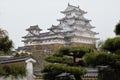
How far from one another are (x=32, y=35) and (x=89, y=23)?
8337mm

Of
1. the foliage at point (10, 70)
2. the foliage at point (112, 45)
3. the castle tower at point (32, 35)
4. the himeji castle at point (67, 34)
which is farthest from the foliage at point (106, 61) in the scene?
the castle tower at point (32, 35)

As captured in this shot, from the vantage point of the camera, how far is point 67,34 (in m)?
41.2

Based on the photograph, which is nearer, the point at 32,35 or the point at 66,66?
the point at 66,66

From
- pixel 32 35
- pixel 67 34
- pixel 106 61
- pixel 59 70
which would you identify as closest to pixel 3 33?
pixel 106 61

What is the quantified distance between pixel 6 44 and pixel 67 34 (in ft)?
114

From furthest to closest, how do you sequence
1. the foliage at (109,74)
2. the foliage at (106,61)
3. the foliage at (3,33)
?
the foliage at (109,74) < the foliage at (106,61) < the foliage at (3,33)

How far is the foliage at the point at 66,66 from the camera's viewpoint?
9.47 meters

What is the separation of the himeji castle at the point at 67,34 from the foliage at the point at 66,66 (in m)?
28.0

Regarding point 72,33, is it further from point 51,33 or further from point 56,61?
point 56,61

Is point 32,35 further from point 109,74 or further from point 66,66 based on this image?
point 109,74

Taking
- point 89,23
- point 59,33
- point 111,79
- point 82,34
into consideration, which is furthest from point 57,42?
point 111,79

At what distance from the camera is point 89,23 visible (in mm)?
44219

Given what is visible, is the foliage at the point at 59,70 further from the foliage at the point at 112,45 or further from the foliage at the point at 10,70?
the foliage at the point at 10,70

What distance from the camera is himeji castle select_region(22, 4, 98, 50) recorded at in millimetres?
39844
